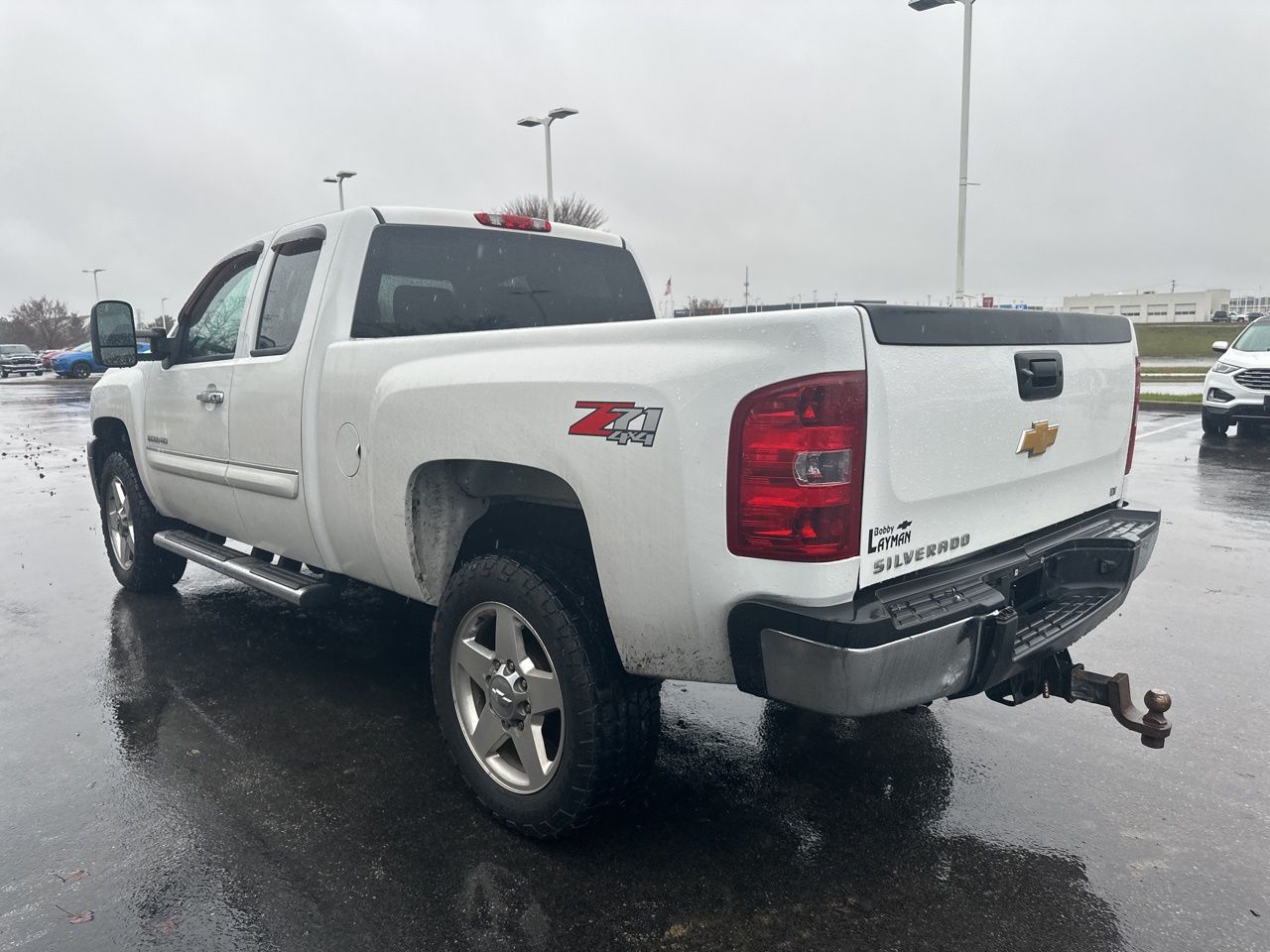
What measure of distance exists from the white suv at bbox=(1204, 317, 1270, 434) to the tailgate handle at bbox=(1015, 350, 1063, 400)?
11418mm

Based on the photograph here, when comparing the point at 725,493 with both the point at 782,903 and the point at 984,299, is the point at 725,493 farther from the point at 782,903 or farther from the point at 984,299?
the point at 984,299

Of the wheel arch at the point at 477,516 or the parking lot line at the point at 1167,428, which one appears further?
the parking lot line at the point at 1167,428

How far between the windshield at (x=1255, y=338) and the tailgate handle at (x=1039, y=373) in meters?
12.2

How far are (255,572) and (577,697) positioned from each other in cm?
215

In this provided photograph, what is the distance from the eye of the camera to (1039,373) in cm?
278

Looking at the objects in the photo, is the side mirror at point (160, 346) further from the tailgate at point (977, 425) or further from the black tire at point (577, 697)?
the tailgate at point (977, 425)

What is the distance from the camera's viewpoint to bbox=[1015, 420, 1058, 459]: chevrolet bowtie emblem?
2801 millimetres

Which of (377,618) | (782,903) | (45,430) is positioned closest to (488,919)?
(782,903)

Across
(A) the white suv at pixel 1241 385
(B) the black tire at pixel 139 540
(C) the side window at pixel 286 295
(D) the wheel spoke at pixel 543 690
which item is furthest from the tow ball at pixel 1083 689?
(A) the white suv at pixel 1241 385

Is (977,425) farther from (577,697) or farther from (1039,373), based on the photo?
(577,697)

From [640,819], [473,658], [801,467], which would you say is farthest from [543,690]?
[801,467]

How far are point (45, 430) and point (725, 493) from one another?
18.2 m

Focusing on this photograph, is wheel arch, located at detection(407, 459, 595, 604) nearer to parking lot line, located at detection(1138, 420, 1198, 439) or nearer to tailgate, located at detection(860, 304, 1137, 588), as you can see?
tailgate, located at detection(860, 304, 1137, 588)

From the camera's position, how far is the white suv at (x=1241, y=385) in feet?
39.8
